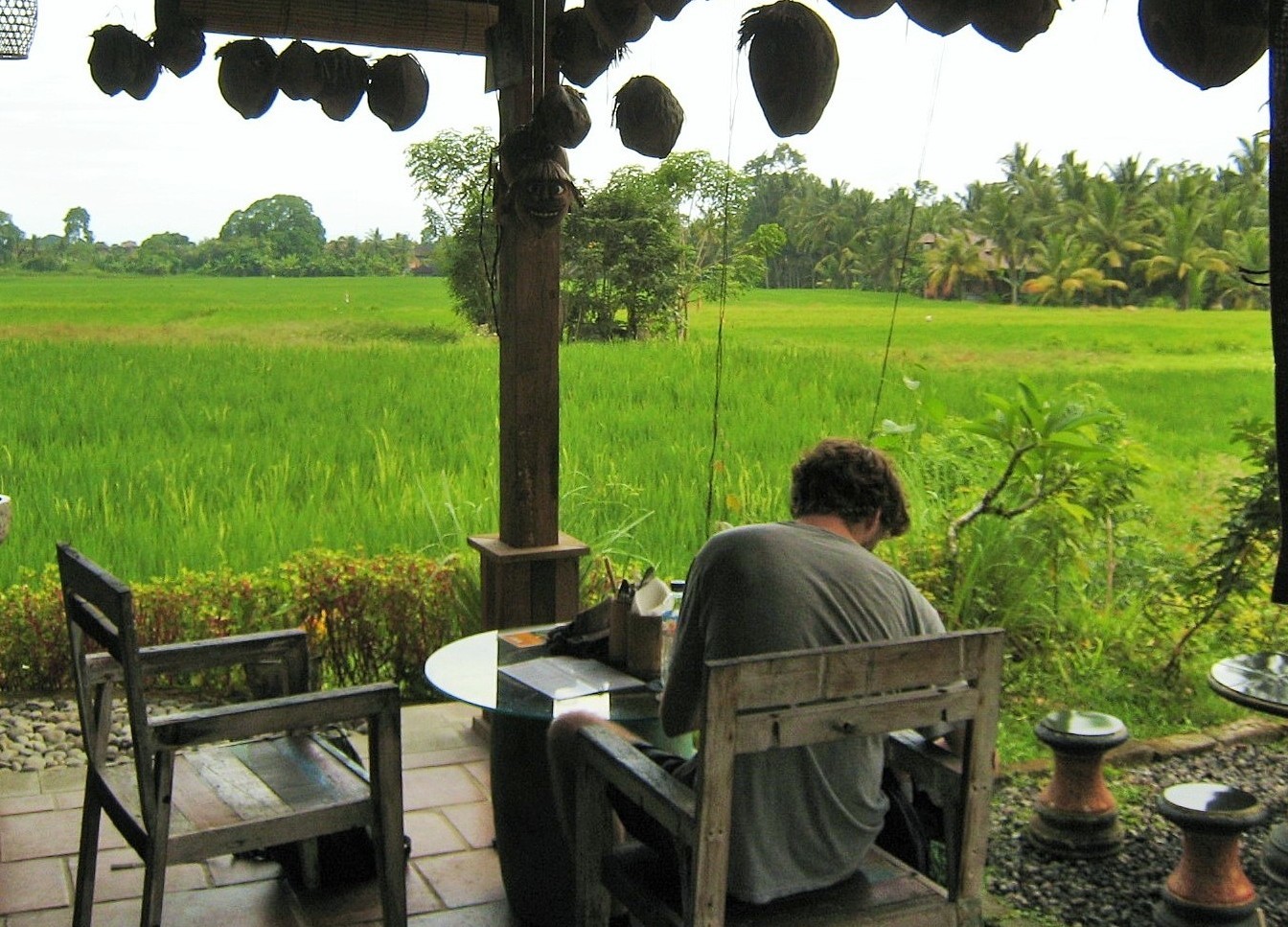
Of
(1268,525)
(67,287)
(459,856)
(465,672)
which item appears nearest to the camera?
(465,672)

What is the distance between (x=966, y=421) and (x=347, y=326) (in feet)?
7.92

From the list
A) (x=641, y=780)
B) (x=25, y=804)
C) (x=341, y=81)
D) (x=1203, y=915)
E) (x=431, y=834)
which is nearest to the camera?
(x=641, y=780)

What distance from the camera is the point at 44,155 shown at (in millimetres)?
4629

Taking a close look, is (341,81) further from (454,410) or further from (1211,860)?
(1211,860)

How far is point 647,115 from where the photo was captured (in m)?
2.77

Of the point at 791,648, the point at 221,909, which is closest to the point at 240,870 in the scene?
the point at 221,909

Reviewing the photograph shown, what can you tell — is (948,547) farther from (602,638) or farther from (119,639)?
(119,639)

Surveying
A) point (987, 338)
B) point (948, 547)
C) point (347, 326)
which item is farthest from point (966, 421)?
point (347, 326)

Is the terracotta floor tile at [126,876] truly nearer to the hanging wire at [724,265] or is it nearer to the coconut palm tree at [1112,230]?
the hanging wire at [724,265]

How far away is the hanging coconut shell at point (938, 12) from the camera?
60.4 inches

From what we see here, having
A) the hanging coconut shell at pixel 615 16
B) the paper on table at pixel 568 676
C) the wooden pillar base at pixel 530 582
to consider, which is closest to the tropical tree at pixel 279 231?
the wooden pillar base at pixel 530 582

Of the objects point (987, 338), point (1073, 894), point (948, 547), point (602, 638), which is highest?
point (987, 338)

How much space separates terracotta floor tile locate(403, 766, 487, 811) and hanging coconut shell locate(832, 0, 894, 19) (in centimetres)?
240

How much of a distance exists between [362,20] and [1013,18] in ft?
7.86
